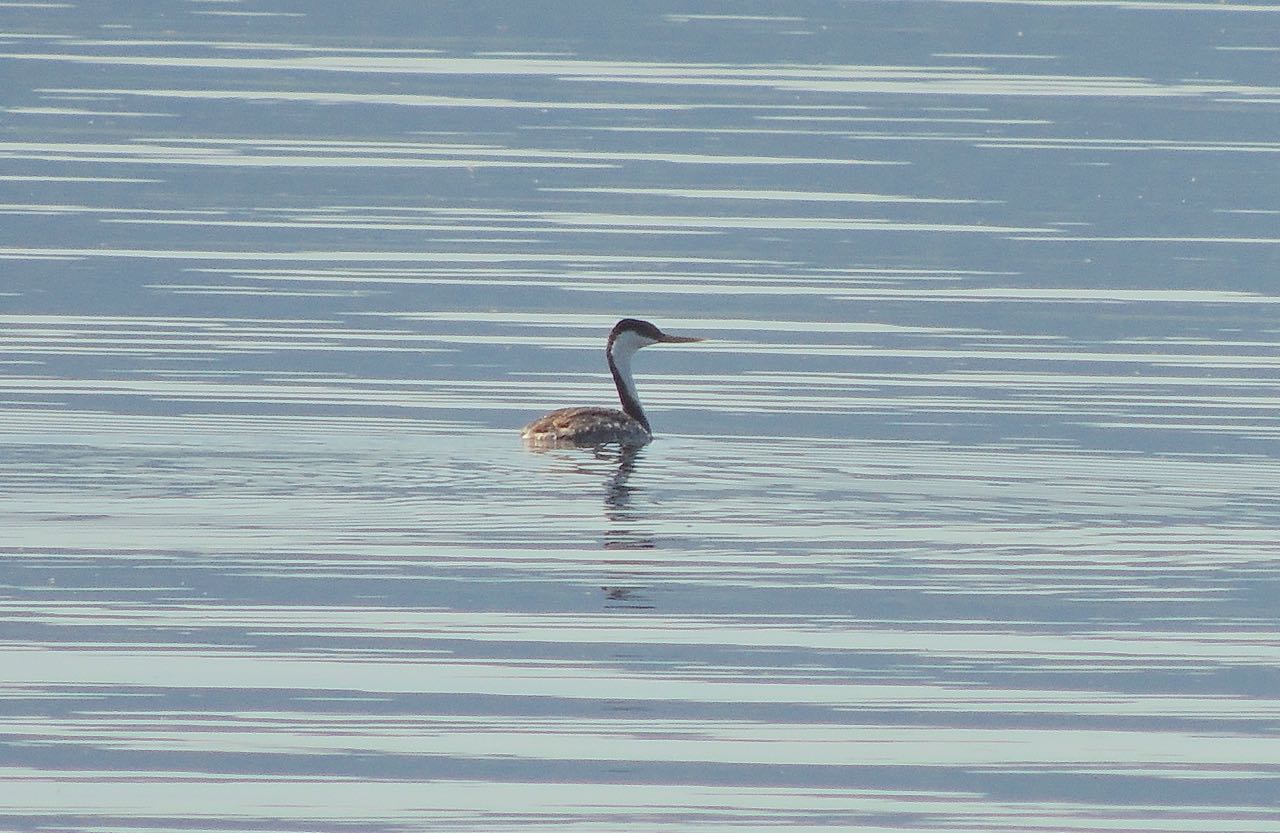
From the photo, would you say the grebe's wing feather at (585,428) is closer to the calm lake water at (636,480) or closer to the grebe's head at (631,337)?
the calm lake water at (636,480)

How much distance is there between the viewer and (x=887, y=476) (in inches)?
620

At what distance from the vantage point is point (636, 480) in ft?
52.6

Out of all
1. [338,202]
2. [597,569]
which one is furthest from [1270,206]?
[597,569]

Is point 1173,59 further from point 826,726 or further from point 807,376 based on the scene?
point 826,726

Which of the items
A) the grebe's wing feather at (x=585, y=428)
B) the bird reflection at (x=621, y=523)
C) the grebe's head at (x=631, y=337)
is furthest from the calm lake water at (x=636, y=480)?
the grebe's head at (x=631, y=337)

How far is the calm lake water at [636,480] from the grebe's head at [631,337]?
48cm

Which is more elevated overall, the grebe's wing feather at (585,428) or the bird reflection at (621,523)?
the grebe's wing feather at (585,428)

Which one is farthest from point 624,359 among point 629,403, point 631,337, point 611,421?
point 611,421

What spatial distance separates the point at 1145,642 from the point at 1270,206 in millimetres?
21826

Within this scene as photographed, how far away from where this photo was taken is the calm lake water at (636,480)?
1005 cm

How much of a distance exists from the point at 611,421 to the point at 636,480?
1.50 meters

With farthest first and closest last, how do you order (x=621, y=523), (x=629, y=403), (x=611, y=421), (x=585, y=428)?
1. (x=629, y=403)
2. (x=611, y=421)
3. (x=585, y=428)
4. (x=621, y=523)

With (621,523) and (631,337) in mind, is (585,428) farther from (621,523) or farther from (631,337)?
(621,523)

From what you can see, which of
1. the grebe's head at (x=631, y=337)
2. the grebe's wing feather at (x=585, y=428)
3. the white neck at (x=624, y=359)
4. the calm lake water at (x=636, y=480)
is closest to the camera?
the calm lake water at (x=636, y=480)
